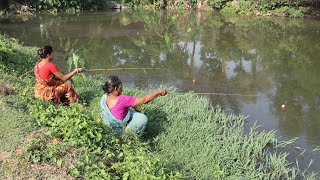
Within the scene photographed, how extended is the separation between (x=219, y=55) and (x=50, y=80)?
759 cm

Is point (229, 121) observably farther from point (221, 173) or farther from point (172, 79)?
point (172, 79)

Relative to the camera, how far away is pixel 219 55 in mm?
12383

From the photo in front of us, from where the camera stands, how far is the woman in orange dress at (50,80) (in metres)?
5.76


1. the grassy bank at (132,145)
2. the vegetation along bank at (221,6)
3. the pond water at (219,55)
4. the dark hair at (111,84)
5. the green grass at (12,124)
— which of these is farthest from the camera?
the vegetation along bank at (221,6)

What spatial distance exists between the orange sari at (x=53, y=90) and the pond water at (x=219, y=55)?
2766 mm

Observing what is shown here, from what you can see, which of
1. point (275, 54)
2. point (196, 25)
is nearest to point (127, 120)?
point (275, 54)

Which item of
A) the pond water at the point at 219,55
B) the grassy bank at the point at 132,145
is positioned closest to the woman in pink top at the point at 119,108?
the grassy bank at the point at 132,145

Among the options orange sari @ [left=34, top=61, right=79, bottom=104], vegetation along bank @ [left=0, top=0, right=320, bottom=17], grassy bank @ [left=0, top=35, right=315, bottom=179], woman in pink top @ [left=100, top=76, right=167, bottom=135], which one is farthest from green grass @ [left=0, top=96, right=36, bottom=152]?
vegetation along bank @ [left=0, top=0, right=320, bottom=17]

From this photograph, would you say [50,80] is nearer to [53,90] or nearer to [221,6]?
[53,90]

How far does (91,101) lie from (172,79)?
3.37 meters

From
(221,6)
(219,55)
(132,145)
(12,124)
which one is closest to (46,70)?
(12,124)

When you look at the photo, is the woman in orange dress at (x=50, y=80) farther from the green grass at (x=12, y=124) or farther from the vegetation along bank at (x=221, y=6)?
the vegetation along bank at (x=221, y=6)

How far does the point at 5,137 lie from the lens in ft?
13.7

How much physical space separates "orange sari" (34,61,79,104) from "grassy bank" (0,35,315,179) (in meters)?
0.23
